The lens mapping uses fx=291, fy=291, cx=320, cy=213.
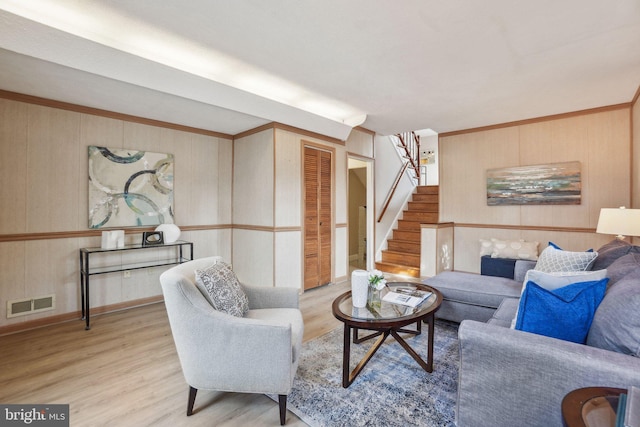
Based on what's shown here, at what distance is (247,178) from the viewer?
4.27 metres

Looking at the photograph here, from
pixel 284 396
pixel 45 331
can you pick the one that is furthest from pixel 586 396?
pixel 45 331

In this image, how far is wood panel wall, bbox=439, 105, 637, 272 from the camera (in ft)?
12.5

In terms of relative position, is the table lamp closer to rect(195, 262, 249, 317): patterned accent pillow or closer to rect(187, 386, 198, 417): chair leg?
rect(195, 262, 249, 317): patterned accent pillow

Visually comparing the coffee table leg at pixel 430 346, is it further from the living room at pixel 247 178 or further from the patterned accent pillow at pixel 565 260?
the living room at pixel 247 178

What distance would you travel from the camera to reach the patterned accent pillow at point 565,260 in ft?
7.61

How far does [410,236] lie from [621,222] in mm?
3075

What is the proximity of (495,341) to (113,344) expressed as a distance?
9.90 ft

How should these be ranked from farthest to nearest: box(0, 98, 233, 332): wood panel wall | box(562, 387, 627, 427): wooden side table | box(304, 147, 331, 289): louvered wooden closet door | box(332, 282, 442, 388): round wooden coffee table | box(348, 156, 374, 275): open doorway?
box(348, 156, 374, 275): open doorway → box(304, 147, 331, 289): louvered wooden closet door → box(0, 98, 233, 332): wood panel wall → box(332, 282, 442, 388): round wooden coffee table → box(562, 387, 627, 427): wooden side table

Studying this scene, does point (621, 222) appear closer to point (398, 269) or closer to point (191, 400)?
point (398, 269)

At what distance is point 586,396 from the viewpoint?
0.97m

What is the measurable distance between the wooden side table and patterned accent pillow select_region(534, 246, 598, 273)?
1705 mm

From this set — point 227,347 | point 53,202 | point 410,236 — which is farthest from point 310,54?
point 410,236

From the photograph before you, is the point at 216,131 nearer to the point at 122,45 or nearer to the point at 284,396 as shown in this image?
the point at 122,45

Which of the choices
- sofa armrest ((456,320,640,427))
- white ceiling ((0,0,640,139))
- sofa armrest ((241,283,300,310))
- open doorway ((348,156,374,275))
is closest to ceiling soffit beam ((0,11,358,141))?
white ceiling ((0,0,640,139))
